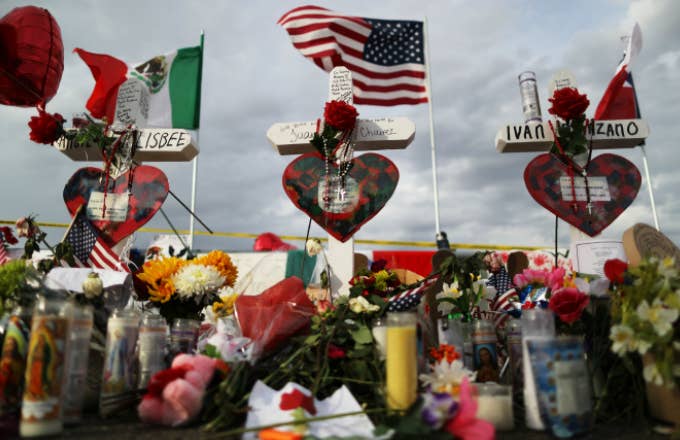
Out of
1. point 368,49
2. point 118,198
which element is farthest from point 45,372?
point 368,49

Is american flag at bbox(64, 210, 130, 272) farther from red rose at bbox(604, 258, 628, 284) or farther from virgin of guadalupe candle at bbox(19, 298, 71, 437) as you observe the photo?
red rose at bbox(604, 258, 628, 284)

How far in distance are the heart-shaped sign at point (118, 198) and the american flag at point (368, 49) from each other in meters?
2.88

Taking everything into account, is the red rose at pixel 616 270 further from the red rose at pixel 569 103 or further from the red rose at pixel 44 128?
the red rose at pixel 44 128

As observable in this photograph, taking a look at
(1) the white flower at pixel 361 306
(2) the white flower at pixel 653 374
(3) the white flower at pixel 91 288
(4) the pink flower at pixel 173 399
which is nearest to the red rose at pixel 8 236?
(3) the white flower at pixel 91 288

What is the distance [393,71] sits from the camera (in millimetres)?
5914

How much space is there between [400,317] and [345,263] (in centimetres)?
145

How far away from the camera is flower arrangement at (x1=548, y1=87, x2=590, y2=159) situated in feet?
9.29

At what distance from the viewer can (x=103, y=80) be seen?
348cm

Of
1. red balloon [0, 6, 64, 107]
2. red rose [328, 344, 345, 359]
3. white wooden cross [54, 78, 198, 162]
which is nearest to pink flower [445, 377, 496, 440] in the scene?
red rose [328, 344, 345, 359]

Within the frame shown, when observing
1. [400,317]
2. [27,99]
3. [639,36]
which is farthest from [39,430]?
[639,36]

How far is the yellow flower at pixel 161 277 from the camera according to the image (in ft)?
6.79

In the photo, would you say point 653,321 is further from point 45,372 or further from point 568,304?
point 45,372

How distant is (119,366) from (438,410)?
3.53ft

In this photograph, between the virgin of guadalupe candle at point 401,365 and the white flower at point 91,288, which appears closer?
the virgin of guadalupe candle at point 401,365
